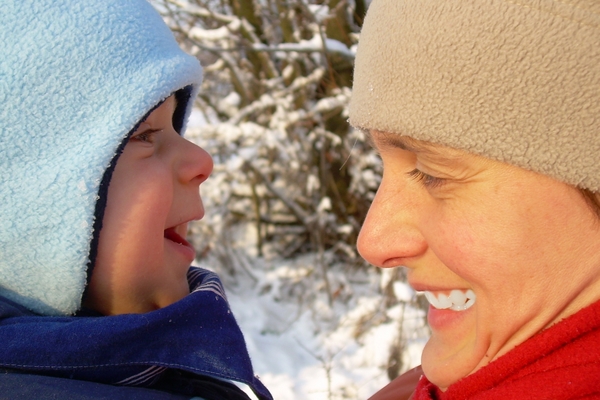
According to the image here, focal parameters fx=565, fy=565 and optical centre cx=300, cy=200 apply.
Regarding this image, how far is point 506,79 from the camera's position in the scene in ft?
3.33

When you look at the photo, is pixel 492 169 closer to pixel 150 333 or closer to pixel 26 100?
pixel 150 333

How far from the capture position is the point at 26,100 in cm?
143

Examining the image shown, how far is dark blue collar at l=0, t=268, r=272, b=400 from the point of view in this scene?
4.56ft

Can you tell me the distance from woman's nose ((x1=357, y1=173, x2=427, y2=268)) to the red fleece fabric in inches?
11.7

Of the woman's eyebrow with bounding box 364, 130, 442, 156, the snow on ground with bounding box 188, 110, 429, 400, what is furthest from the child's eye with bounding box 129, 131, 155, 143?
the snow on ground with bounding box 188, 110, 429, 400

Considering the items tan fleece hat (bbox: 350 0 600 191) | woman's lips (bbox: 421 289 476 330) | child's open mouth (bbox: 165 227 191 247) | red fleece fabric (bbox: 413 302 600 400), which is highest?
tan fleece hat (bbox: 350 0 600 191)

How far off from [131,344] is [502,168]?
1006 millimetres

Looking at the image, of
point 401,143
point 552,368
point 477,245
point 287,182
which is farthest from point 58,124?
point 287,182

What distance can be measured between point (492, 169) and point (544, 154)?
0.34 ft

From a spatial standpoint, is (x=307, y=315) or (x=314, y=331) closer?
(x=314, y=331)

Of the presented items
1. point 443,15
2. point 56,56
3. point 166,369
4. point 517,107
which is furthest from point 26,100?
point 517,107

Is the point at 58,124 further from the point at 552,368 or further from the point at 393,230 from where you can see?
the point at 552,368

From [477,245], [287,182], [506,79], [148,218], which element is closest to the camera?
[506,79]

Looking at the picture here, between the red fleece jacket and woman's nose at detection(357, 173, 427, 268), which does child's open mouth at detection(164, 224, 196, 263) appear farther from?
the red fleece jacket
